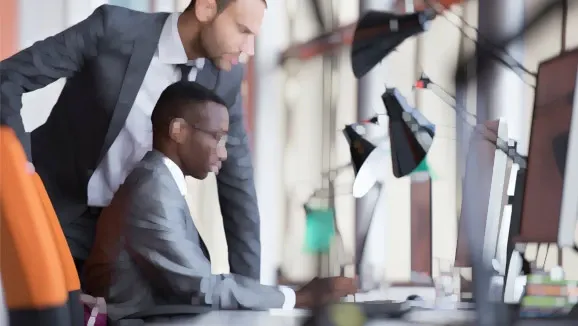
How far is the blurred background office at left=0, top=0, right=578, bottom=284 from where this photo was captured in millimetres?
1378

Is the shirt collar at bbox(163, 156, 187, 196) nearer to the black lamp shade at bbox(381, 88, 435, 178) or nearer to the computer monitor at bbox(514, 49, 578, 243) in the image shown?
the black lamp shade at bbox(381, 88, 435, 178)

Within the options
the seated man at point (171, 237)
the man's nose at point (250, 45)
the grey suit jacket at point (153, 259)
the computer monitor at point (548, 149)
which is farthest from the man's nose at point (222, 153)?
the computer monitor at point (548, 149)

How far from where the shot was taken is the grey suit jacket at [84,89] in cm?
152

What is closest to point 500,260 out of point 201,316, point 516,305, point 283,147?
point 516,305

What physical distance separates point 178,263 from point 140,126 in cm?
32

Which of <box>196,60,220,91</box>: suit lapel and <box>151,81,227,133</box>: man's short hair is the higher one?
<box>196,60,220,91</box>: suit lapel

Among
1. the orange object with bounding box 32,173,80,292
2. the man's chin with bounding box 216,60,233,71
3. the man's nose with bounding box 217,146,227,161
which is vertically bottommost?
the orange object with bounding box 32,173,80,292

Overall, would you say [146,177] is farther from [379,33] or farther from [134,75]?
[379,33]

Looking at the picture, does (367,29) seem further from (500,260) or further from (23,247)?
(23,247)

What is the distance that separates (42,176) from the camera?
5.00 feet

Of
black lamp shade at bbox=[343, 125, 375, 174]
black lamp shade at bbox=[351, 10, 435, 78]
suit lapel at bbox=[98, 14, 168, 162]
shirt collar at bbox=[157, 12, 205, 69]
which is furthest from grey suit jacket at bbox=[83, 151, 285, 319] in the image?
black lamp shade at bbox=[351, 10, 435, 78]

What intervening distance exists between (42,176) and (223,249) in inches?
17.1

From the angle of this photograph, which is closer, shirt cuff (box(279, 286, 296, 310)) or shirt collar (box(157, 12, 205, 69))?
shirt cuff (box(279, 286, 296, 310))

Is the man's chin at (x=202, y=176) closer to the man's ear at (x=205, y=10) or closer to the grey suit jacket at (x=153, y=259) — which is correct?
the grey suit jacket at (x=153, y=259)
